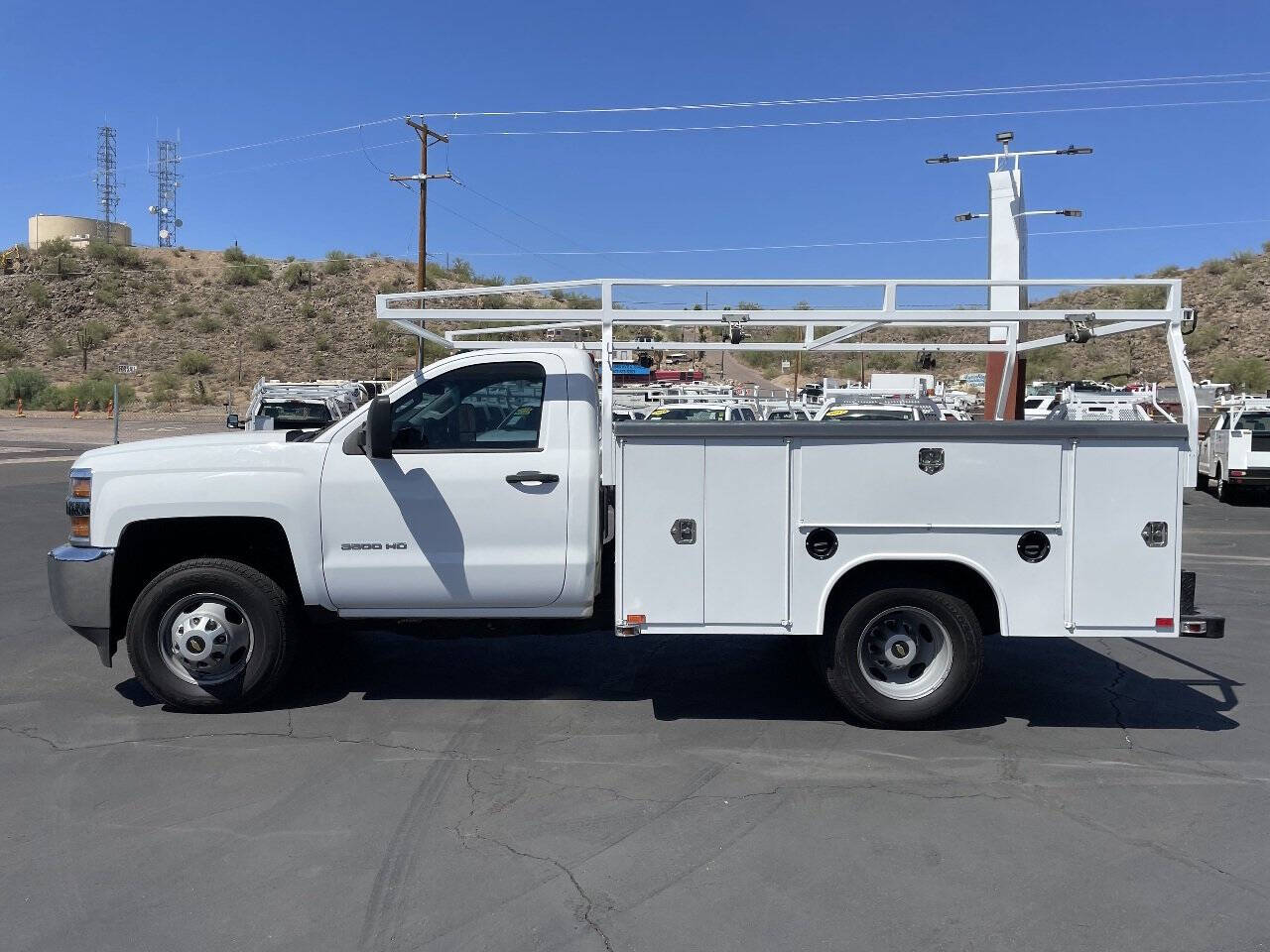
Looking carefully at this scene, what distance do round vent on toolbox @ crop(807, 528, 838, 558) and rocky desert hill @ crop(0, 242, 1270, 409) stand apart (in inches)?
1809

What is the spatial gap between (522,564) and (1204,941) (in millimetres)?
3791

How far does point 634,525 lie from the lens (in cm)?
613

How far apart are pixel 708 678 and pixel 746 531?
178 centimetres

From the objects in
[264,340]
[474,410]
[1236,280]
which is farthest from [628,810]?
[1236,280]

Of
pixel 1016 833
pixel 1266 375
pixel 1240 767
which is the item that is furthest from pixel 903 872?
pixel 1266 375

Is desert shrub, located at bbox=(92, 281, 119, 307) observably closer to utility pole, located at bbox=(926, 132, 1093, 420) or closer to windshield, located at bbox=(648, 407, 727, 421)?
utility pole, located at bbox=(926, 132, 1093, 420)

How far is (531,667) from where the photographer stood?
784 cm

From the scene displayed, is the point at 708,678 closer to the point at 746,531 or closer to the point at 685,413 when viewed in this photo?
the point at 746,531

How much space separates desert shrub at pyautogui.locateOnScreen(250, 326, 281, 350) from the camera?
6544cm

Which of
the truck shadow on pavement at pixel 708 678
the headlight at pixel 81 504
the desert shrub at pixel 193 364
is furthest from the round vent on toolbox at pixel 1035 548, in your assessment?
the desert shrub at pixel 193 364

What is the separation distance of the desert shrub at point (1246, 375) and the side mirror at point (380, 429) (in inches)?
2014

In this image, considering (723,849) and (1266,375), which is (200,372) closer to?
(1266,375)

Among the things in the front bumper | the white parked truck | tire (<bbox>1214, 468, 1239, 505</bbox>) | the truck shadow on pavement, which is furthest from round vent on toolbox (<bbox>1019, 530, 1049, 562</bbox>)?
tire (<bbox>1214, 468, 1239, 505</bbox>)

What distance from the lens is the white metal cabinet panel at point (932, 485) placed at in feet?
19.8
